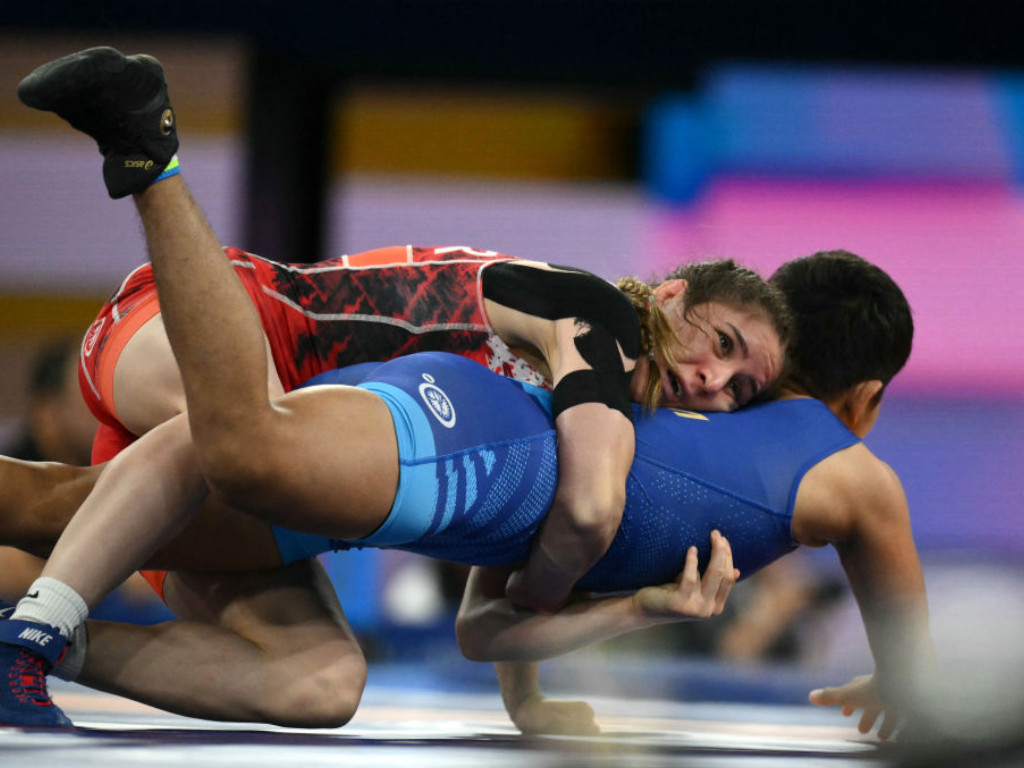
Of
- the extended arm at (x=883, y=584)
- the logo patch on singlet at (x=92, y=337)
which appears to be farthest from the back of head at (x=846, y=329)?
the logo patch on singlet at (x=92, y=337)

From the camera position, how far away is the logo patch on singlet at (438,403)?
134cm

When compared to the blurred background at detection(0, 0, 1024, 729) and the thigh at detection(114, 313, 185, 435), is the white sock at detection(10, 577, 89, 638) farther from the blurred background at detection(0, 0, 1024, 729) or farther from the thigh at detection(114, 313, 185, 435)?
the blurred background at detection(0, 0, 1024, 729)

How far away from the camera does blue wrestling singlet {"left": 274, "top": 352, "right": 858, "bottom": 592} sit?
1.33 meters

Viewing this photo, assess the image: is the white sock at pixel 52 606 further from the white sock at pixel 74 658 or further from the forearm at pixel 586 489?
the forearm at pixel 586 489

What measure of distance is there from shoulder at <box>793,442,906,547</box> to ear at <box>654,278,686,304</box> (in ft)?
1.21

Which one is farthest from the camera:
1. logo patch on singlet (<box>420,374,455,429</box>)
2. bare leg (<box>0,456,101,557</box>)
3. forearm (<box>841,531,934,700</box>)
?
forearm (<box>841,531,934,700</box>)

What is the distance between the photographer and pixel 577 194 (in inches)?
189

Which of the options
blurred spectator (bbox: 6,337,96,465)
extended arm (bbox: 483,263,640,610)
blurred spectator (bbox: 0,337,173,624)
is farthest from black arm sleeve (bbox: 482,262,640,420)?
blurred spectator (bbox: 6,337,96,465)

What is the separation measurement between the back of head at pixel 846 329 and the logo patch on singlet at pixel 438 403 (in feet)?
2.38

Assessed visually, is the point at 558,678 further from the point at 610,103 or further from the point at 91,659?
the point at 610,103

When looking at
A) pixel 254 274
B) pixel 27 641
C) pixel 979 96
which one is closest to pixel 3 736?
pixel 27 641

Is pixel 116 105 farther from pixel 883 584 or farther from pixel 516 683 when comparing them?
pixel 883 584

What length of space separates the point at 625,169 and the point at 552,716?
341cm

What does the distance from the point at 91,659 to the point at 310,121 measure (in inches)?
146
